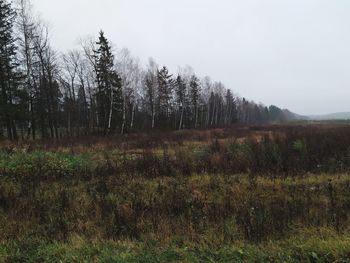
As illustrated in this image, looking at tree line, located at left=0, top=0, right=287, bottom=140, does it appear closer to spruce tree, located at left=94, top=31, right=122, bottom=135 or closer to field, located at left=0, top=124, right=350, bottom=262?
spruce tree, located at left=94, top=31, right=122, bottom=135

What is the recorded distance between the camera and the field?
3.99m

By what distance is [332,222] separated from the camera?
4.76m

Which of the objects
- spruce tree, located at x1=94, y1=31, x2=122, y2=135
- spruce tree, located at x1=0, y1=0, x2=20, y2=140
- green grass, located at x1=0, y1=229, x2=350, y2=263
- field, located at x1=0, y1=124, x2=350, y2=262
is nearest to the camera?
green grass, located at x1=0, y1=229, x2=350, y2=263

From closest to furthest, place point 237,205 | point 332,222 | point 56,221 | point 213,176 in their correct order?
point 332,222 < point 56,221 < point 237,205 < point 213,176

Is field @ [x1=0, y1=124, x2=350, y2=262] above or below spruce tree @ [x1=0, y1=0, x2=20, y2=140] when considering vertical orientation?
below

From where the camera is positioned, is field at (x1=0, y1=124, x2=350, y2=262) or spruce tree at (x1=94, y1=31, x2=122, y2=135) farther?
spruce tree at (x1=94, y1=31, x2=122, y2=135)

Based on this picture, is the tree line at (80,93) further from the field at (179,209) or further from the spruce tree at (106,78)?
the field at (179,209)

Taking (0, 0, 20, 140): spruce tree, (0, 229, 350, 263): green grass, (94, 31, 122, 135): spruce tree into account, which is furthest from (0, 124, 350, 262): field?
(94, 31, 122, 135): spruce tree

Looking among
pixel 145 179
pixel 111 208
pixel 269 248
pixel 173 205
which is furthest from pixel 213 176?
pixel 269 248

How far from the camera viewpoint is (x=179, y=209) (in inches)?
229

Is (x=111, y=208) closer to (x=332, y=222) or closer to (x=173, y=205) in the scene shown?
(x=173, y=205)

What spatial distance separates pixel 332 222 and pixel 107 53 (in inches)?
1297

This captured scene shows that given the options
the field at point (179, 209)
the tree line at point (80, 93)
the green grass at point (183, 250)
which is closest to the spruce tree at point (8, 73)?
the tree line at point (80, 93)

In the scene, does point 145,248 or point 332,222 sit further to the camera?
point 332,222
